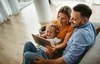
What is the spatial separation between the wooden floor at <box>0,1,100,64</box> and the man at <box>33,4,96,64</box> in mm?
1094

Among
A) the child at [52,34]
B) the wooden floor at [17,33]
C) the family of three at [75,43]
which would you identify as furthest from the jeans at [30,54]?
the wooden floor at [17,33]

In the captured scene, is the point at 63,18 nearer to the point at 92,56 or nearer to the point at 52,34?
the point at 52,34

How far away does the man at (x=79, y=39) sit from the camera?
3.90 ft

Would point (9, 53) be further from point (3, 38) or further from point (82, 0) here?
point (82, 0)

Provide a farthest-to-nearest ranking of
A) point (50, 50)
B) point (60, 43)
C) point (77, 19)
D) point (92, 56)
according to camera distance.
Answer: point (60, 43)
point (50, 50)
point (77, 19)
point (92, 56)

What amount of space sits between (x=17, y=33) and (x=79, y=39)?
184cm

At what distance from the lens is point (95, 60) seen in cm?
111

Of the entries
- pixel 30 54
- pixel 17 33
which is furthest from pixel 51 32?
pixel 17 33

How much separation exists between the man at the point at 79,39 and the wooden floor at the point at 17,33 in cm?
109

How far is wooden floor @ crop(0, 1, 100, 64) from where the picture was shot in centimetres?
231

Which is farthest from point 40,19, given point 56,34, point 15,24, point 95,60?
point 95,60

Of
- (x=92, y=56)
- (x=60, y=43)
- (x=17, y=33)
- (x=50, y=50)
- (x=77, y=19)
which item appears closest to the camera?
Result: (x=92, y=56)

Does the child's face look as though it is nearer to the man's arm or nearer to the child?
the child

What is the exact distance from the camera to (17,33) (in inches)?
112
